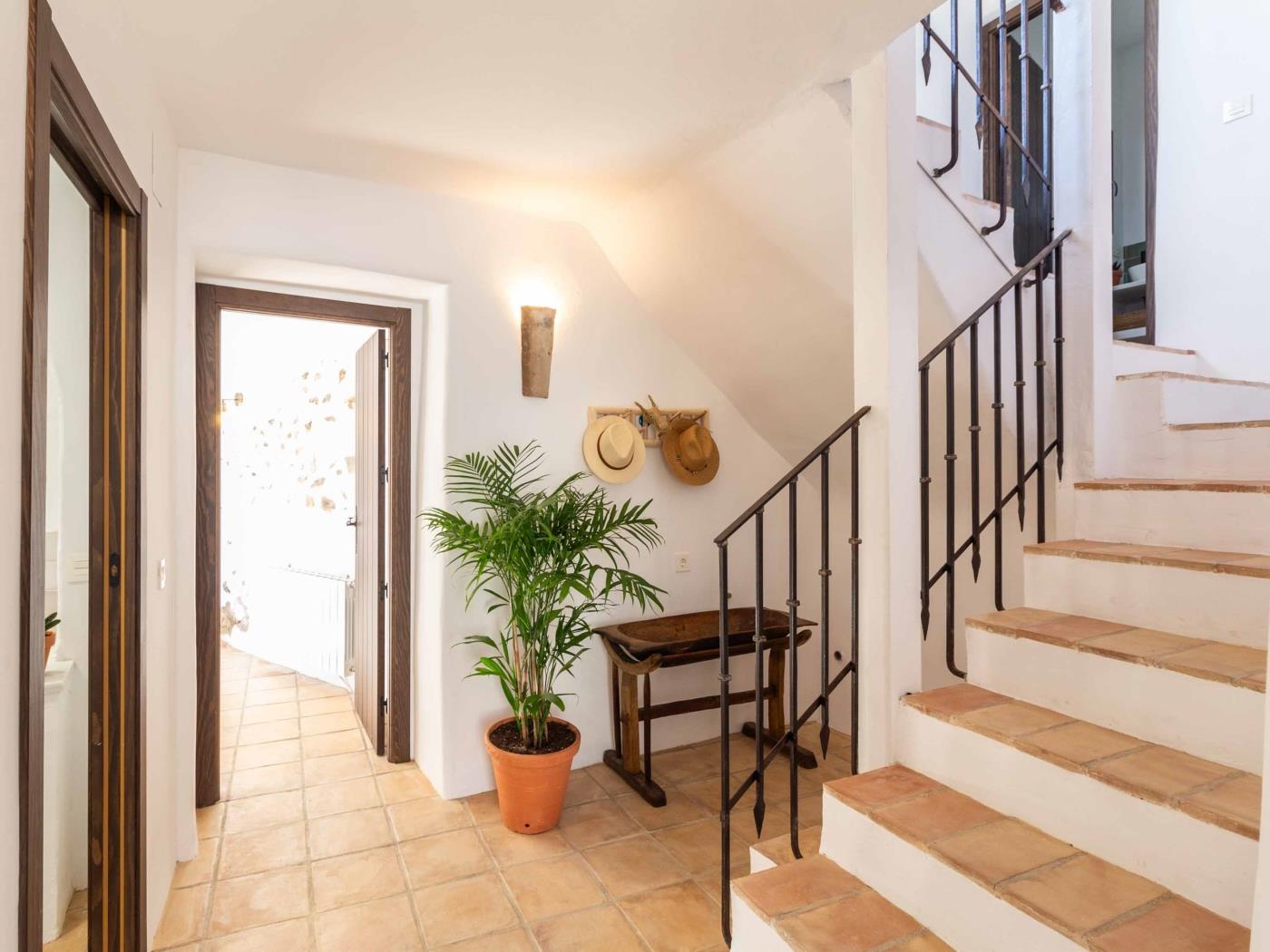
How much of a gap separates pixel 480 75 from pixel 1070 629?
2190 mm

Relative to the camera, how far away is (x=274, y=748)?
3527mm

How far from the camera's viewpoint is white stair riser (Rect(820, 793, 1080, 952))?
1.31 m

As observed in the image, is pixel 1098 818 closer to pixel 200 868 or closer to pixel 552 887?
pixel 552 887

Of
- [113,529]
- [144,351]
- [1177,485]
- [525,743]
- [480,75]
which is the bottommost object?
[525,743]

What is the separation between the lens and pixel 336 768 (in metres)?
3.30

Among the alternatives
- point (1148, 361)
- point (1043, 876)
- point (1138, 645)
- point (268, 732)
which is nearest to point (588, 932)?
point (1043, 876)

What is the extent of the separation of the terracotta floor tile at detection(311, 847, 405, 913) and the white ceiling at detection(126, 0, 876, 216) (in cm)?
247

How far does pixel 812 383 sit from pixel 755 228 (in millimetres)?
811

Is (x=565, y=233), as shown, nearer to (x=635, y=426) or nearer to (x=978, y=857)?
(x=635, y=426)

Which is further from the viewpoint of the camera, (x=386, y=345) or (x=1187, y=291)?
(x=386, y=345)

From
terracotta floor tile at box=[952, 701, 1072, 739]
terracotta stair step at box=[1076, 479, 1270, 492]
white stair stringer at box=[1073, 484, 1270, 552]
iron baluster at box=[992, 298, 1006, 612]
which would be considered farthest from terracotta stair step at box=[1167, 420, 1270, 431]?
terracotta floor tile at box=[952, 701, 1072, 739]

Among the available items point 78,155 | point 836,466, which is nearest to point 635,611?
point 836,466

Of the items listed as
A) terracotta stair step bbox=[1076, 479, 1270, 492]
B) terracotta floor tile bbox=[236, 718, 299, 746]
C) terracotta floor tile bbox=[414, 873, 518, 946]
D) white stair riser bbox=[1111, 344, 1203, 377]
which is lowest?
terracotta floor tile bbox=[414, 873, 518, 946]

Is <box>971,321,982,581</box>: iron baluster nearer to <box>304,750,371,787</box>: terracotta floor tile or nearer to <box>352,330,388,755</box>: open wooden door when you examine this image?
<box>352,330,388,755</box>: open wooden door
